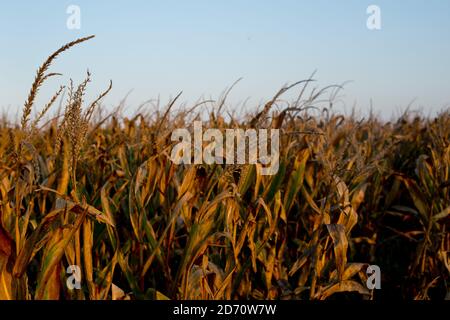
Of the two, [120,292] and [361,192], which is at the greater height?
[361,192]

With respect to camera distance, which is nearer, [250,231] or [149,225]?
[149,225]

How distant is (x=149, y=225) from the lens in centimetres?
135

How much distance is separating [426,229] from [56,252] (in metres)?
1.67

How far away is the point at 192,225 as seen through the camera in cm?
129

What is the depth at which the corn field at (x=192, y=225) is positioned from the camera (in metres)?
1.06

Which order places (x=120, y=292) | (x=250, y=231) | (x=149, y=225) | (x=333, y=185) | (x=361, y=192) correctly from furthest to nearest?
1. (x=361, y=192)
2. (x=333, y=185)
3. (x=250, y=231)
4. (x=149, y=225)
5. (x=120, y=292)

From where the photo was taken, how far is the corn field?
3.49 ft

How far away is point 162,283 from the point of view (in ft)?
5.06
